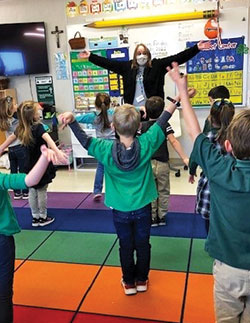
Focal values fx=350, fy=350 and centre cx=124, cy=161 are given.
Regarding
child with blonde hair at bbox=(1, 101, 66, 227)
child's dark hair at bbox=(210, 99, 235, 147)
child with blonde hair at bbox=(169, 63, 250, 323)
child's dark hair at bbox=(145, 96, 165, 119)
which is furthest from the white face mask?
child with blonde hair at bbox=(169, 63, 250, 323)

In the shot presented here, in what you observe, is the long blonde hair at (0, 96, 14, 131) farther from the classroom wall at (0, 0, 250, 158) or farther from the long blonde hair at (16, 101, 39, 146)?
the classroom wall at (0, 0, 250, 158)

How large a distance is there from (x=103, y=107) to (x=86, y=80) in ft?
5.94

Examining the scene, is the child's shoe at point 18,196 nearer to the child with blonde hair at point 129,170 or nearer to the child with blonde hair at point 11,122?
the child with blonde hair at point 11,122

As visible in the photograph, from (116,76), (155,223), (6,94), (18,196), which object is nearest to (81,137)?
(155,223)

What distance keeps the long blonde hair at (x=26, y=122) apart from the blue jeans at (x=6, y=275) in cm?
151

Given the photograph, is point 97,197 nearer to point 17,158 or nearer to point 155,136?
point 17,158

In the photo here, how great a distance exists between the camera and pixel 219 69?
16.0ft

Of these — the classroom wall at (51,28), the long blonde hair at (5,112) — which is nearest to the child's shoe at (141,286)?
the long blonde hair at (5,112)

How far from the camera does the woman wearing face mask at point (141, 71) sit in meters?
3.43

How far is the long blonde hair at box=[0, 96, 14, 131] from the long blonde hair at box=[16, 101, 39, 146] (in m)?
0.63

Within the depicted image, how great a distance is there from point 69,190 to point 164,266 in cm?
221

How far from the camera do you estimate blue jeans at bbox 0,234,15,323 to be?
5.52ft

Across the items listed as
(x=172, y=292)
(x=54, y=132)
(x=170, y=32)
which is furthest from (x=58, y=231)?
(x=170, y=32)

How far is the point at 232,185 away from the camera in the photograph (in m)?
1.25
